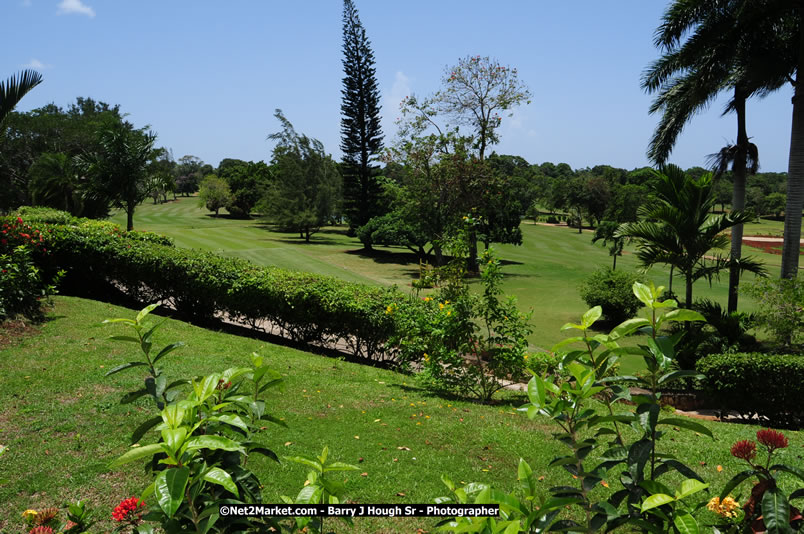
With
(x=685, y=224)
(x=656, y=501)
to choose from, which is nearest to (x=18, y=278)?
(x=656, y=501)

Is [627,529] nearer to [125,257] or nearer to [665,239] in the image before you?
[665,239]

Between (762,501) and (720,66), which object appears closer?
(762,501)

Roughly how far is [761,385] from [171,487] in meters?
9.20

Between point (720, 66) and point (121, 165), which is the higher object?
point (720, 66)

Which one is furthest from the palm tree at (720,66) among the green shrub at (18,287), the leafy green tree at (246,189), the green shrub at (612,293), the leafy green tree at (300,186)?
the leafy green tree at (246,189)

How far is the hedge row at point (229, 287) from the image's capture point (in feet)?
30.3

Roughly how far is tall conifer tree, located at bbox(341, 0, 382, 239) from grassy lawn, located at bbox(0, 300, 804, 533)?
3225cm

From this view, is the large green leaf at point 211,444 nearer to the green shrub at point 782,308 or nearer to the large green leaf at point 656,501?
the large green leaf at point 656,501

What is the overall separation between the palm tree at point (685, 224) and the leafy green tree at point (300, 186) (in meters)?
29.3

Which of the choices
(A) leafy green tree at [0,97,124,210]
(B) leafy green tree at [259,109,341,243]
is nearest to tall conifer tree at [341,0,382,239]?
(B) leafy green tree at [259,109,341,243]

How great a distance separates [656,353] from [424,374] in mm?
6022

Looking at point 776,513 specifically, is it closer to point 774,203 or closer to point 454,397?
point 454,397

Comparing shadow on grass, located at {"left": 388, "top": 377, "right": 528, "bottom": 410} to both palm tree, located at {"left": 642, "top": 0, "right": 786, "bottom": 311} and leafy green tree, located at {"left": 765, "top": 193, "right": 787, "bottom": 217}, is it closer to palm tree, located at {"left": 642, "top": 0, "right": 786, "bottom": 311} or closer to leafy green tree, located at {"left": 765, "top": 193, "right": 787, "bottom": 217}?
palm tree, located at {"left": 642, "top": 0, "right": 786, "bottom": 311}

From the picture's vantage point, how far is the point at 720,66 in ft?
41.8
